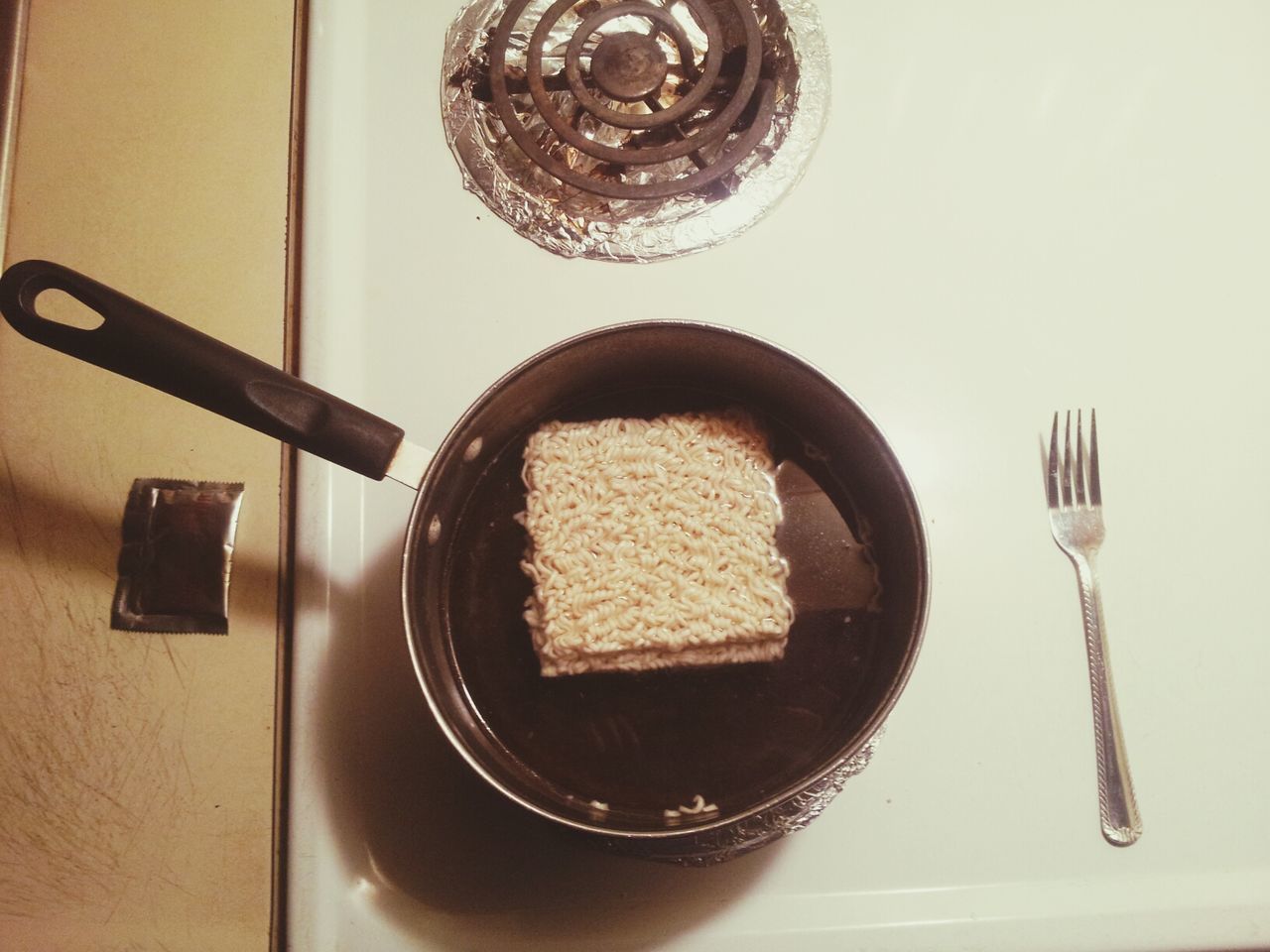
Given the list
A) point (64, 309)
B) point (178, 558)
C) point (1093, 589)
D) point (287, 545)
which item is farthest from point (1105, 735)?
point (64, 309)

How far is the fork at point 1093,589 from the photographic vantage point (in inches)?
31.1

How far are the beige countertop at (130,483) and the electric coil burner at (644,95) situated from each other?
1.02 ft

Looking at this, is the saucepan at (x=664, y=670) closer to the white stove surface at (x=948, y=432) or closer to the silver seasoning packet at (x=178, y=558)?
the white stove surface at (x=948, y=432)

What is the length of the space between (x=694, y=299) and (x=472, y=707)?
49cm

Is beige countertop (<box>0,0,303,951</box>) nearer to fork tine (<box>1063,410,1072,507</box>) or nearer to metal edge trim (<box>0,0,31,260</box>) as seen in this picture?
metal edge trim (<box>0,0,31,260</box>)

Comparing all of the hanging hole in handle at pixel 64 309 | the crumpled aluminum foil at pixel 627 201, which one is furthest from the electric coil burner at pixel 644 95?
the hanging hole in handle at pixel 64 309

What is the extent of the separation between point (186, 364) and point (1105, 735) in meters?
0.91

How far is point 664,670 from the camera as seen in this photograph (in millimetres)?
813

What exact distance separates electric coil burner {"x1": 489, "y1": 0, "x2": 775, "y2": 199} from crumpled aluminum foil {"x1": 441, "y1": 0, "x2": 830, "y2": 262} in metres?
0.02

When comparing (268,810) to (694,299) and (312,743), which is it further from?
(694,299)

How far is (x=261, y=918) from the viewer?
773mm

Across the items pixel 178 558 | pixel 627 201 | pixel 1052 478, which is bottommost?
pixel 178 558

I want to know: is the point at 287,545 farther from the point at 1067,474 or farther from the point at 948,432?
the point at 1067,474

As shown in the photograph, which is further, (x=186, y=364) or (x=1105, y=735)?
(x=1105, y=735)
